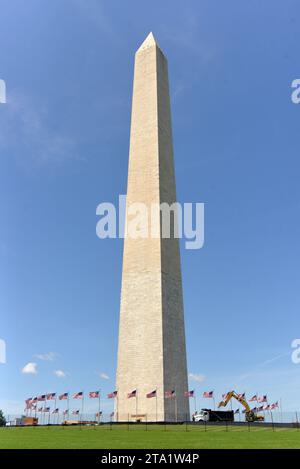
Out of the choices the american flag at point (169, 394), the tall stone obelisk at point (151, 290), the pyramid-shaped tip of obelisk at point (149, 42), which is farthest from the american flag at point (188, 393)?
the pyramid-shaped tip of obelisk at point (149, 42)

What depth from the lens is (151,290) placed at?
164 feet

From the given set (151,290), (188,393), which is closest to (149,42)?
(151,290)

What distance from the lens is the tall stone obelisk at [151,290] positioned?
47.1 m

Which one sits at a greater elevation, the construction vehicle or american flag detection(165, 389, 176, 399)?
american flag detection(165, 389, 176, 399)

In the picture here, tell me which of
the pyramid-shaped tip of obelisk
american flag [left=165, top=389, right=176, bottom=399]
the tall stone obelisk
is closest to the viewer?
american flag [left=165, top=389, right=176, bottom=399]

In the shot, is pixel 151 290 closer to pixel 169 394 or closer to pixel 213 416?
pixel 169 394

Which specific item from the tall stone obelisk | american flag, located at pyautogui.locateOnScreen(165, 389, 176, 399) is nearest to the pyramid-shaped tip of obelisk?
the tall stone obelisk

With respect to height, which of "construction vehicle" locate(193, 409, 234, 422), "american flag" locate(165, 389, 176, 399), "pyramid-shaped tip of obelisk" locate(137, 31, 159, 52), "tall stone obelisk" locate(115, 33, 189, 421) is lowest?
"construction vehicle" locate(193, 409, 234, 422)

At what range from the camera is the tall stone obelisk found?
155ft

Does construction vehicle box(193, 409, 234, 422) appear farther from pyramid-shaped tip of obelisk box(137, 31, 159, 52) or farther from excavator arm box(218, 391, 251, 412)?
pyramid-shaped tip of obelisk box(137, 31, 159, 52)

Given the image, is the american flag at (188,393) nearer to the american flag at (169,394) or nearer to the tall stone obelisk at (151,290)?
the tall stone obelisk at (151,290)
